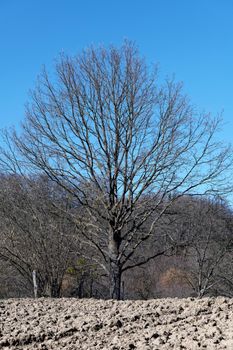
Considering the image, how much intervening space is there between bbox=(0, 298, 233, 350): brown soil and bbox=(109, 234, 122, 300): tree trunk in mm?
7726

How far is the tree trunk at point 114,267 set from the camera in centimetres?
1414

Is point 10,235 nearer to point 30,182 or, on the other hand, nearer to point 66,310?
point 30,182

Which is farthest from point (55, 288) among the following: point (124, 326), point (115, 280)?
point (124, 326)

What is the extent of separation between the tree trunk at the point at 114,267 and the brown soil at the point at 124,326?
773cm

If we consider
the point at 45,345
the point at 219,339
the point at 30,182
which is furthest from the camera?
the point at 30,182

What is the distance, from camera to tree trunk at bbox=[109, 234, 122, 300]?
14145 mm

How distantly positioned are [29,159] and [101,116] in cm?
241

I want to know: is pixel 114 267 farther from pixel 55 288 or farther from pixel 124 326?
pixel 124 326

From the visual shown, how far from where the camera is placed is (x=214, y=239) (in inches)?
742

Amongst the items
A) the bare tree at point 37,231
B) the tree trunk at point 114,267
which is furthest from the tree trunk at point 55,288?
the tree trunk at point 114,267

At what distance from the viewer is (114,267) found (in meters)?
14.4

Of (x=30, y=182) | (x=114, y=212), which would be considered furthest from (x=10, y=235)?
(x=114, y=212)

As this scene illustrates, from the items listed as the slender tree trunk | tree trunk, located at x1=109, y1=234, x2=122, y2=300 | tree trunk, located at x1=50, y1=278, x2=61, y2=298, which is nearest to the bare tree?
tree trunk, located at x1=50, y1=278, x2=61, y2=298

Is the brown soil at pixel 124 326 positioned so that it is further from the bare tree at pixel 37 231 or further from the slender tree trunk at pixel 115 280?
the bare tree at pixel 37 231
